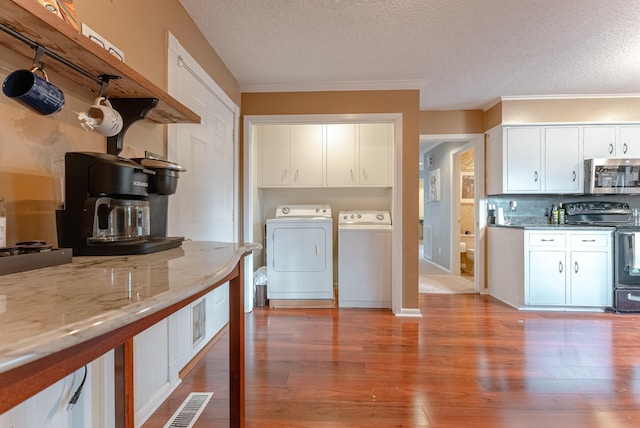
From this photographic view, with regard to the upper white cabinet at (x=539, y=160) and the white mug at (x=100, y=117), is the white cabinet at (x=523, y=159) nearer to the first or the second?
the upper white cabinet at (x=539, y=160)

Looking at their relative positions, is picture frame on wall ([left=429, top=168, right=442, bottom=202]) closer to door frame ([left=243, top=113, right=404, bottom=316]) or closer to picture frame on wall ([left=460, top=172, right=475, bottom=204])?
picture frame on wall ([left=460, top=172, right=475, bottom=204])

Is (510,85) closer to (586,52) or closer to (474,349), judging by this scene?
(586,52)

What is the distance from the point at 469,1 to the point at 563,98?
2.32 m

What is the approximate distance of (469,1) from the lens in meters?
1.75

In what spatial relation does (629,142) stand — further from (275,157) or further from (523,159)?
(275,157)

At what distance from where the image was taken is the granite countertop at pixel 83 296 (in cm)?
34

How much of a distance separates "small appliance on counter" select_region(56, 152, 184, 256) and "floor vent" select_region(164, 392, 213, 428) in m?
0.92

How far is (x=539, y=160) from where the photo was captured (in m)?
3.29

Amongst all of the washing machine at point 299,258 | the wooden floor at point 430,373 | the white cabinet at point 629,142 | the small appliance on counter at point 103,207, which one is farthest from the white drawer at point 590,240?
the small appliance on counter at point 103,207

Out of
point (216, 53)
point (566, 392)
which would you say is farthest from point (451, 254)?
point (216, 53)

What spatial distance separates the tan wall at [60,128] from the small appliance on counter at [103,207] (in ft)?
0.29

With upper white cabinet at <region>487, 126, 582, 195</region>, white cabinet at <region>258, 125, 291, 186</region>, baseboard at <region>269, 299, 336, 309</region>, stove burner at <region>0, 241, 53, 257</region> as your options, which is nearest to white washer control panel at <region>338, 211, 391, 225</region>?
white cabinet at <region>258, 125, 291, 186</region>

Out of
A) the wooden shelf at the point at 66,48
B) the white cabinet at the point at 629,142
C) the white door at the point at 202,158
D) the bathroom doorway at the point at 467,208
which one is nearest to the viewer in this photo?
the wooden shelf at the point at 66,48

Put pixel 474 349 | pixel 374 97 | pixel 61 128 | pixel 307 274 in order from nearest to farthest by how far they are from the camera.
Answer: pixel 61 128 < pixel 474 349 < pixel 374 97 < pixel 307 274
